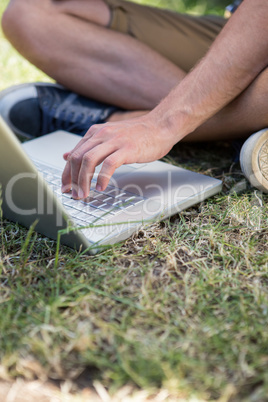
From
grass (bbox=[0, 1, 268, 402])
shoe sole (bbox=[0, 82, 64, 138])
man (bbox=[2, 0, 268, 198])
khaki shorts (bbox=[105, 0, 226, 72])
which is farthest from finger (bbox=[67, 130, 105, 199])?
khaki shorts (bbox=[105, 0, 226, 72])

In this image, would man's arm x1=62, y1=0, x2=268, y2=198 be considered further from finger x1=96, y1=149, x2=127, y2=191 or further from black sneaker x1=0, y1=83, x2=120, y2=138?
black sneaker x1=0, y1=83, x2=120, y2=138

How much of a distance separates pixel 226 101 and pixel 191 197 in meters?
0.31

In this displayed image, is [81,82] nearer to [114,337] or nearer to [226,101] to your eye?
[226,101]

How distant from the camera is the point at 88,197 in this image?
1.16m

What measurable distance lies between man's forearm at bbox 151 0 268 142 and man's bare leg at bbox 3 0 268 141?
376 mm

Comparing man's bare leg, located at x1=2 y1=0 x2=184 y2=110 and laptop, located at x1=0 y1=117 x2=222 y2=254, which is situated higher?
man's bare leg, located at x1=2 y1=0 x2=184 y2=110

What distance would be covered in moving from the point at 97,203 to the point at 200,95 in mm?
400

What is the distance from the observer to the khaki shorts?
174 centimetres

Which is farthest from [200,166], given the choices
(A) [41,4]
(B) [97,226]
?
(A) [41,4]

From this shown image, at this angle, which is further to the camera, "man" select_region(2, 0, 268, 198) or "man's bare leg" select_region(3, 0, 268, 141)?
"man's bare leg" select_region(3, 0, 268, 141)

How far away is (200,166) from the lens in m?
1.57

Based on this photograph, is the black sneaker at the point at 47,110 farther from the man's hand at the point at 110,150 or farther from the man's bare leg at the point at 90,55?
the man's hand at the point at 110,150

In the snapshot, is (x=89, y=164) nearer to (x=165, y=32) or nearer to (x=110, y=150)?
(x=110, y=150)

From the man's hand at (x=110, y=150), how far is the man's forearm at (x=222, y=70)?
0.18 feet
